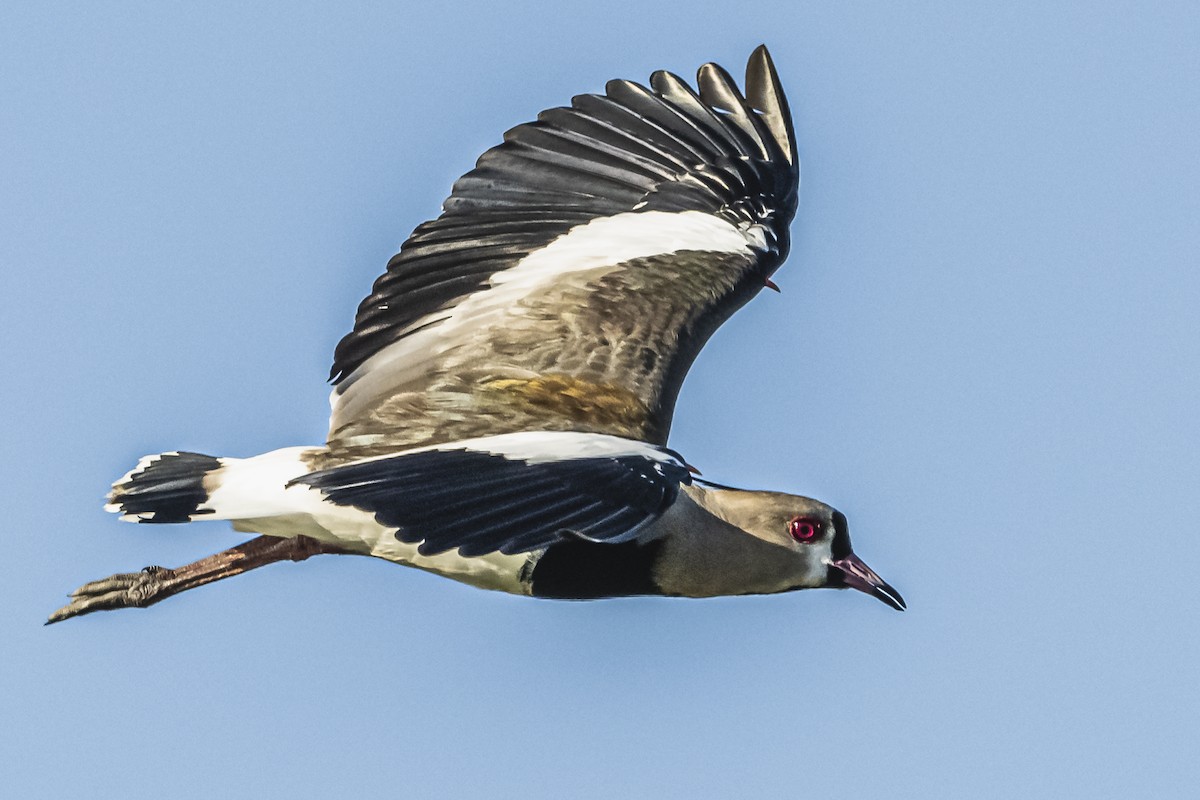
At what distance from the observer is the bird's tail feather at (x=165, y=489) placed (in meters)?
8.59

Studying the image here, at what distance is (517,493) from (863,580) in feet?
7.42

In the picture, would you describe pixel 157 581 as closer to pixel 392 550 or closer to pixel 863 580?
pixel 392 550

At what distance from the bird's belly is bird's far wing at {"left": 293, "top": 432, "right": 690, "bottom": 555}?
29.3 inches

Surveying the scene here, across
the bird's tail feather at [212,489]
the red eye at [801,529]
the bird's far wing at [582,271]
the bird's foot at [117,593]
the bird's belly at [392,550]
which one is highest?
the bird's far wing at [582,271]

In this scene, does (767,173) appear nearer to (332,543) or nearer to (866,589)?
(866,589)

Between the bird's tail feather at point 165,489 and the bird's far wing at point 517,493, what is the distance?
1227mm

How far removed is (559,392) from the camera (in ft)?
29.3

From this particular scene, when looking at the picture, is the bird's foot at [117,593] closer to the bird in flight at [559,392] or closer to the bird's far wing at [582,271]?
Result: the bird in flight at [559,392]

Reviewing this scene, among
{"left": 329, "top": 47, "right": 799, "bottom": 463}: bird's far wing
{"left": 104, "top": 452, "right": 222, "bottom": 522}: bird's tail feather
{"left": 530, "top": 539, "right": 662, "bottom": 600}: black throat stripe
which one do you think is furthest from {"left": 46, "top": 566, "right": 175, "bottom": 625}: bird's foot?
{"left": 530, "top": 539, "right": 662, "bottom": 600}: black throat stripe

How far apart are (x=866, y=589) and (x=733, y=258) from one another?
185 centimetres

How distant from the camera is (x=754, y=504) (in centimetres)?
874

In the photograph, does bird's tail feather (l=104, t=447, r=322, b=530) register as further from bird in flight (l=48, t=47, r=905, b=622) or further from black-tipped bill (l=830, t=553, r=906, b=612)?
black-tipped bill (l=830, t=553, r=906, b=612)


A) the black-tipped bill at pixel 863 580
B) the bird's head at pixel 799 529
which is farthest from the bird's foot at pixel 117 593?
the black-tipped bill at pixel 863 580

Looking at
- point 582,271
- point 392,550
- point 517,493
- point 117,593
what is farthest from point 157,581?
point 517,493
